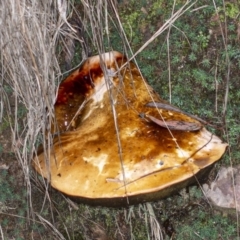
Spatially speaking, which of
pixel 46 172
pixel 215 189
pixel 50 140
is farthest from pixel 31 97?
pixel 215 189

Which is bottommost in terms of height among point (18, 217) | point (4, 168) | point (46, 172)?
point (18, 217)

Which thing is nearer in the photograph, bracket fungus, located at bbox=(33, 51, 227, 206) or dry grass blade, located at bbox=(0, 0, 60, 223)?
bracket fungus, located at bbox=(33, 51, 227, 206)

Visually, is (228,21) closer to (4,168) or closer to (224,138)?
(224,138)

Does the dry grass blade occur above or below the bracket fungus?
above

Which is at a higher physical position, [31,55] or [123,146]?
[31,55]

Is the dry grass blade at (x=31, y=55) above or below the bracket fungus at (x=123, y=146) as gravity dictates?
above

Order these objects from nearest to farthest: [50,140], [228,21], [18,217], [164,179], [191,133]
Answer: [164,179] < [191,133] < [50,140] < [228,21] < [18,217]

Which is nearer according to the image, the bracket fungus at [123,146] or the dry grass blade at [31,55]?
the bracket fungus at [123,146]

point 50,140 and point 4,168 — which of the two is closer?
point 50,140
